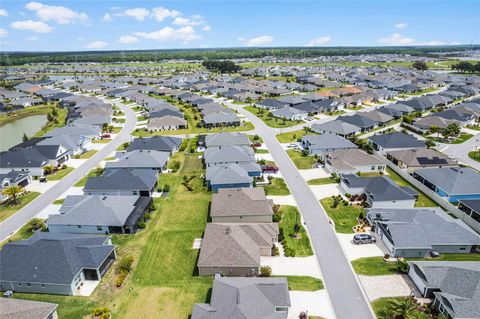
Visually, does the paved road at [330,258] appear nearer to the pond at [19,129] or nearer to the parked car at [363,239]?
the parked car at [363,239]

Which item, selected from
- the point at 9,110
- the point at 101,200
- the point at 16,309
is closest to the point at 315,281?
the point at 16,309

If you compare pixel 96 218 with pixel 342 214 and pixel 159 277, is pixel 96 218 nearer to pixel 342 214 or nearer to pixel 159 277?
pixel 159 277

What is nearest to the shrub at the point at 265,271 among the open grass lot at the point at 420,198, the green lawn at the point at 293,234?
the green lawn at the point at 293,234

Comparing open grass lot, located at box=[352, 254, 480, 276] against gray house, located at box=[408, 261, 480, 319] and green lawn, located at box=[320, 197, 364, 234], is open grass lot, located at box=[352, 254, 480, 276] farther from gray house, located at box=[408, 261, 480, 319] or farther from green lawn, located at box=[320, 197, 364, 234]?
green lawn, located at box=[320, 197, 364, 234]

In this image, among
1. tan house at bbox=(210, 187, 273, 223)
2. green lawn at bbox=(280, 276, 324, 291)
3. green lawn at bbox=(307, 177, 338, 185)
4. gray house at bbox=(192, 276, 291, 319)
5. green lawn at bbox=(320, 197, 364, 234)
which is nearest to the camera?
gray house at bbox=(192, 276, 291, 319)

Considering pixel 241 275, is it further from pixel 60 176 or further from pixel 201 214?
pixel 60 176

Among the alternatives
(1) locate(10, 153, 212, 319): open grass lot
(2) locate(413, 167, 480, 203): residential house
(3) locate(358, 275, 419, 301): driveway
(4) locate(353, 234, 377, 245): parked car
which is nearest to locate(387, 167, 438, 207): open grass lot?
(2) locate(413, 167, 480, 203): residential house
